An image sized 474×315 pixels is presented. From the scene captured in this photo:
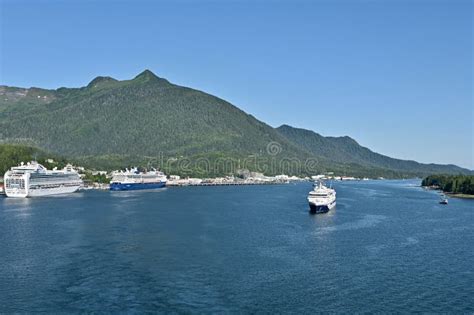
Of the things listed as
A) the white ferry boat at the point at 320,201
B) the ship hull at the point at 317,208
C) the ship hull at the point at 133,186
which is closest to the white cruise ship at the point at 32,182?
the ship hull at the point at 133,186

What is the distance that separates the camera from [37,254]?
38.0 meters

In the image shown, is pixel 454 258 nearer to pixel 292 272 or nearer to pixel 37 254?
pixel 292 272

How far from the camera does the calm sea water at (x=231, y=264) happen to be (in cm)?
2766

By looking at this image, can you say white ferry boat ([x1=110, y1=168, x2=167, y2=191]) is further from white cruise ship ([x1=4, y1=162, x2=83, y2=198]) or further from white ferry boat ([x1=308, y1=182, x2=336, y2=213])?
white ferry boat ([x1=308, y1=182, x2=336, y2=213])

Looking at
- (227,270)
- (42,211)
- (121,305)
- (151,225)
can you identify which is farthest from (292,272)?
(42,211)

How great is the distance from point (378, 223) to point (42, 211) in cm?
4013

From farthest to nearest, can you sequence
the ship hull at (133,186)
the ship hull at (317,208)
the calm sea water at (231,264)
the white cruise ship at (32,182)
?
the ship hull at (133,186), the white cruise ship at (32,182), the ship hull at (317,208), the calm sea water at (231,264)

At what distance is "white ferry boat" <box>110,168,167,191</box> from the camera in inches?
4756

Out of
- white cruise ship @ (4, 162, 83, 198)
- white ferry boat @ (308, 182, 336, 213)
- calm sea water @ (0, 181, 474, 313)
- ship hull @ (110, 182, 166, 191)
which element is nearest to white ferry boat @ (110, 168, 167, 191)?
ship hull @ (110, 182, 166, 191)

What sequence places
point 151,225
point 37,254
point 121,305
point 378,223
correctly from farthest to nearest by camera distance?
point 378,223 < point 151,225 < point 37,254 < point 121,305

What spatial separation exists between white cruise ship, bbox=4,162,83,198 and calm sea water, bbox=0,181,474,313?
90.9 ft

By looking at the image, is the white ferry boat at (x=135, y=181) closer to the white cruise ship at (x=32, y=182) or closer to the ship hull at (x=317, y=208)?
the white cruise ship at (x=32, y=182)

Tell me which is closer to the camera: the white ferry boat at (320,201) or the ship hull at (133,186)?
the white ferry boat at (320,201)

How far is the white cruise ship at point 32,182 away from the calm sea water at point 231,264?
2771cm
